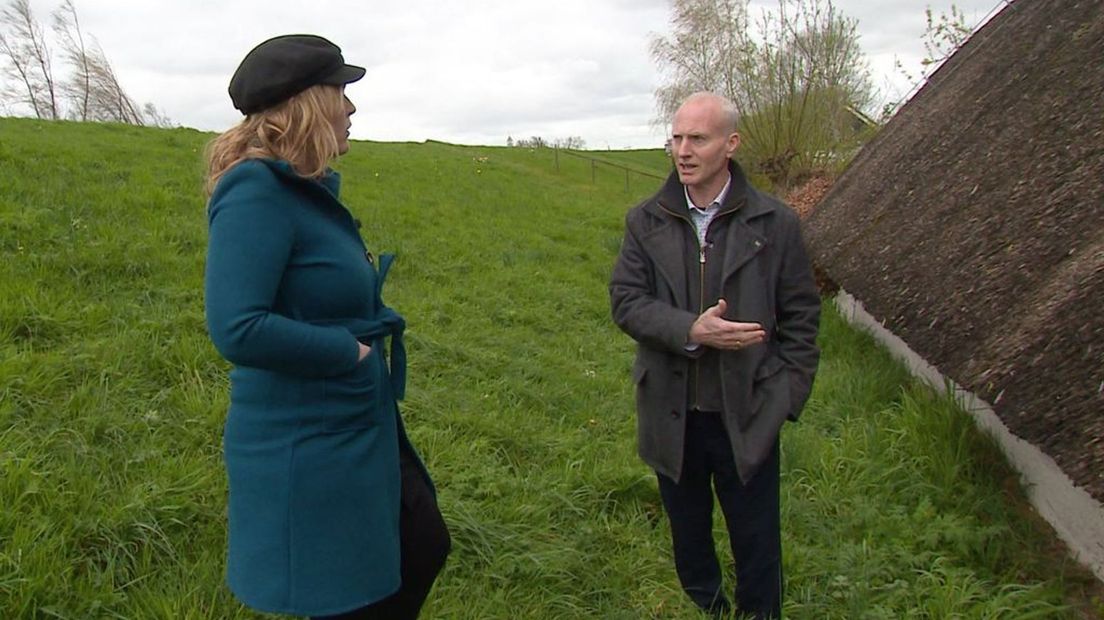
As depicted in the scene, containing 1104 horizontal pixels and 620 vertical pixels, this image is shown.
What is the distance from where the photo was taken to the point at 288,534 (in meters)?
1.78

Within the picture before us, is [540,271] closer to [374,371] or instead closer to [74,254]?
[74,254]

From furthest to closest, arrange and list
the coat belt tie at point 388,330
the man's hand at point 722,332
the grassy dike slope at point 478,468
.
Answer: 1. the grassy dike slope at point 478,468
2. the man's hand at point 722,332
3. the coat belt tie at point 388,330

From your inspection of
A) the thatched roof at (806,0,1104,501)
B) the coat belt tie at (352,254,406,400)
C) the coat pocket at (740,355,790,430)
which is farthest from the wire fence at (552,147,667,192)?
A: the coat belt tie at (352,254,406,400)

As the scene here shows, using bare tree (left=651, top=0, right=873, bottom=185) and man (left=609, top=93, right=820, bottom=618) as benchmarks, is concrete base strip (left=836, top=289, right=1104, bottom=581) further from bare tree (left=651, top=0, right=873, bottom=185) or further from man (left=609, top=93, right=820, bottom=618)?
bare tree (left=651, top=0, right=873, bottom=185)

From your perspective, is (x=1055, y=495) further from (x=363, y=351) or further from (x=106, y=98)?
(x=106, y=98)

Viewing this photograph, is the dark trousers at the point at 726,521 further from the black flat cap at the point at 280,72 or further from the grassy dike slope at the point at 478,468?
the black flat cap at the point at 280,72

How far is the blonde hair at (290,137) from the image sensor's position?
68.3 inches

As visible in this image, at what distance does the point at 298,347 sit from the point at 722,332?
1.18 metres

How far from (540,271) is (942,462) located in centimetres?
611

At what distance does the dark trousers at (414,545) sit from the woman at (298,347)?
14cm

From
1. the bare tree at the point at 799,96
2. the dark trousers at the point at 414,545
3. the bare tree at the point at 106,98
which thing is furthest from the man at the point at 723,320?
the bare tree at the point at 106,98

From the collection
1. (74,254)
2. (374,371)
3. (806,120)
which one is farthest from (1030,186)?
(806,120)

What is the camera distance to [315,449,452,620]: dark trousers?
206cm

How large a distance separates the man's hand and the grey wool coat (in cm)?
5
